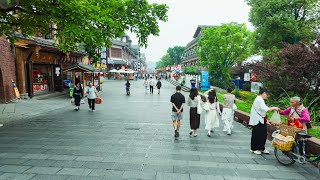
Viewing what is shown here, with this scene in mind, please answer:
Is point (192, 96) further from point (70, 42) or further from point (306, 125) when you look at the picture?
point (70, 42)

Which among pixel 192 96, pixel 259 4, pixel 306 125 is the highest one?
pixel 259 4

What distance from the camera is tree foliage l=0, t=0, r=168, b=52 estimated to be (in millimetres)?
7285

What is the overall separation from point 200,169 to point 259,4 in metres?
26.4

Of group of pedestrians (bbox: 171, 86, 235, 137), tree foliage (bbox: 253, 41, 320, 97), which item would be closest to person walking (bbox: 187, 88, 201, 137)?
group of pedestrians (bbox: 171, 86, 235, 137)

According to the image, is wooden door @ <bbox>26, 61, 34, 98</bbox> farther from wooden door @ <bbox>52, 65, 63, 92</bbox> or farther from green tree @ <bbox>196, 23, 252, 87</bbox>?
green tree @ <bbox>196, 23, 252, 87</bbox>

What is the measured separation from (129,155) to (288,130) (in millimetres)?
3741

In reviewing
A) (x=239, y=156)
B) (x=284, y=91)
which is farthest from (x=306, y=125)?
(x=284, y=91)

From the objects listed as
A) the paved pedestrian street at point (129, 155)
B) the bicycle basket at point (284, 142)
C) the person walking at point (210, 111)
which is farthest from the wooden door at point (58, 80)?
the bicycle basket at point (284, 142)

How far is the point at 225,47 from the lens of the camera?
29750 mm

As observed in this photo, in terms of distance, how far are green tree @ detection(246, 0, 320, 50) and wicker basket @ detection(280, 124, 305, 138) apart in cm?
2156

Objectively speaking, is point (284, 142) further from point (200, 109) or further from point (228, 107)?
point (228, 107)

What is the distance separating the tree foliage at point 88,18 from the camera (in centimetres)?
729

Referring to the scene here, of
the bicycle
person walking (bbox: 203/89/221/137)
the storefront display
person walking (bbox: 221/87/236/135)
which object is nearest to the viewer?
the bicycle

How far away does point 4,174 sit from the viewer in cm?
466
